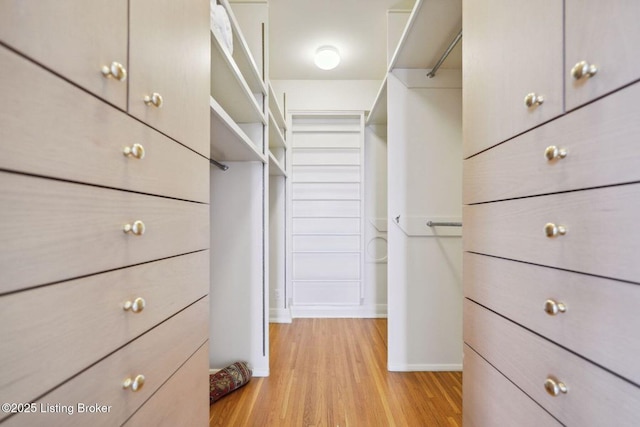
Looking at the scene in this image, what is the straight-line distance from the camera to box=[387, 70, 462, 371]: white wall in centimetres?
201

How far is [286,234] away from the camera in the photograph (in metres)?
3.14

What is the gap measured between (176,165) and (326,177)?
252 centimetres

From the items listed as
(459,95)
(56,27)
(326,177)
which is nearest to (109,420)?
(56,27)

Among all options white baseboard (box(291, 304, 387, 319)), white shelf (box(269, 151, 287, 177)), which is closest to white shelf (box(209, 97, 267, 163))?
white shelf (box(269, 151, 287, 177))

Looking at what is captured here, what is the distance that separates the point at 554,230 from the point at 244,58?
1.57 meters

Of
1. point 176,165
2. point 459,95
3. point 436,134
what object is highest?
point 459,95

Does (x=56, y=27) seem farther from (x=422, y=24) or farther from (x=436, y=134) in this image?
(x=436, y=134)

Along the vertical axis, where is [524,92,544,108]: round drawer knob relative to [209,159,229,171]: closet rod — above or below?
below

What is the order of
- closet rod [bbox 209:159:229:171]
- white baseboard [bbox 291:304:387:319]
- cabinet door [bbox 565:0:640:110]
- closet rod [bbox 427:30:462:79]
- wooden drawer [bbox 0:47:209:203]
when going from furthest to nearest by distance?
1. white baseboard [bbox 291:304:387:319]
2. closet rod [bbox 209:159:229:171]
3. closet rod [bbox 427:30:462:79]
4. cabinet door [bbox 565:0:640:110]
5. wooden drawer [bbox 0:47:209:203]

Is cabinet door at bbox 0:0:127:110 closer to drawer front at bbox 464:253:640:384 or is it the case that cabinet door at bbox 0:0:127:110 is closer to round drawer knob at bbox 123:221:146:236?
round drawer knob at bbox 123:221:146:236

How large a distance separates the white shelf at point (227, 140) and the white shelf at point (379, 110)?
121 centimetres

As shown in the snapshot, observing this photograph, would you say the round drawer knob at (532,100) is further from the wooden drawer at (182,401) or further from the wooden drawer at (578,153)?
the wooden drawer at (182,401)

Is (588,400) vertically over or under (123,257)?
under

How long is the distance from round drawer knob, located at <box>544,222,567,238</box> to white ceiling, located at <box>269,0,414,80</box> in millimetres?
2127
